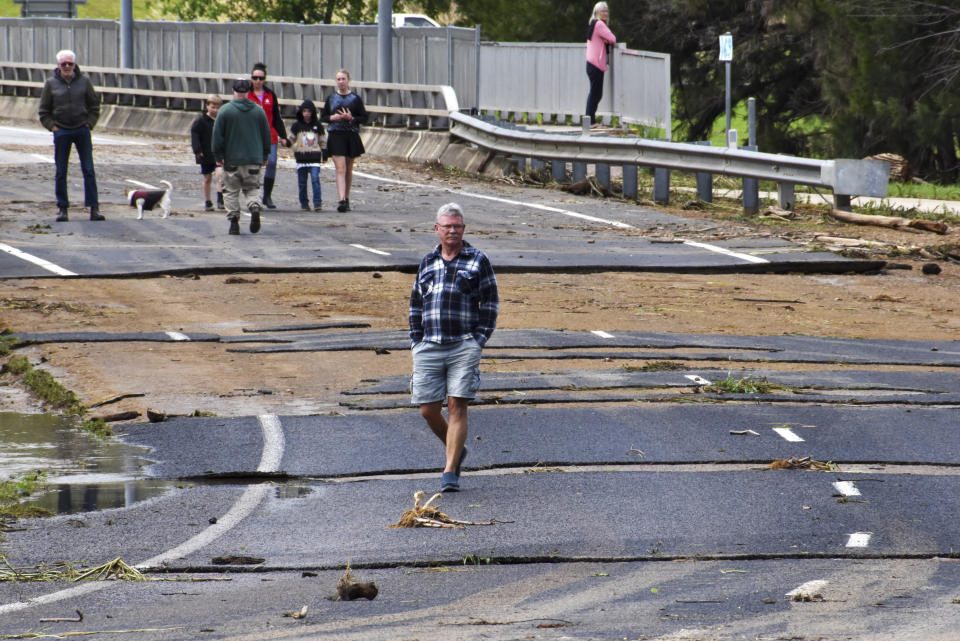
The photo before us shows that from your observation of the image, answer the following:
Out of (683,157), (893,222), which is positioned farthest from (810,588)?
(683,157)

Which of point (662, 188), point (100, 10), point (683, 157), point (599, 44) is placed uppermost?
point (100, 10)

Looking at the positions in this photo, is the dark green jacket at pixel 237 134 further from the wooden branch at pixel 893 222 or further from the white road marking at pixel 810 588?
the white road marking at pixel 810 588

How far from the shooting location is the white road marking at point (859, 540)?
7.49 meters

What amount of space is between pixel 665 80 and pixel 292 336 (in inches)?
553

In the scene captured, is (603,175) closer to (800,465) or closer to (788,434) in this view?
(788,434)

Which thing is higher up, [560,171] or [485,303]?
[560,171]

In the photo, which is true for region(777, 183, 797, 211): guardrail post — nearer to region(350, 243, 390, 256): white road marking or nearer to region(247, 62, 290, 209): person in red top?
region(350, 243, 390, 256): white road marking

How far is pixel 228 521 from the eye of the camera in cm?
812

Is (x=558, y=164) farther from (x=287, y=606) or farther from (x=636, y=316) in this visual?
(x=287, y=606)

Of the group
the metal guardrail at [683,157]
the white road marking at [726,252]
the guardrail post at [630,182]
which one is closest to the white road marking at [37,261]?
the white road marking at [726,252]

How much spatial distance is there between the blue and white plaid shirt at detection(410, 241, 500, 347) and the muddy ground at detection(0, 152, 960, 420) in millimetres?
2484

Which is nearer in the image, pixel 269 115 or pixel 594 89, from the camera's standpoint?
pixel 269 115

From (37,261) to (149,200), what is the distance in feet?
12.5

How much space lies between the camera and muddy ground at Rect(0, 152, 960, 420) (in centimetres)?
1159
